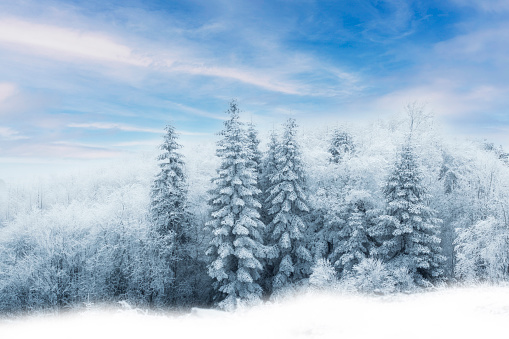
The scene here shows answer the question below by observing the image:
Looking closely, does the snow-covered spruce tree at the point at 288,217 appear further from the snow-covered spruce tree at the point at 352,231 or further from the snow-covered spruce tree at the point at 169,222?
the snow-covered spruce tree at the point at 169,222

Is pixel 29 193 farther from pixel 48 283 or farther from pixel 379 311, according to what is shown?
pixel 379 311

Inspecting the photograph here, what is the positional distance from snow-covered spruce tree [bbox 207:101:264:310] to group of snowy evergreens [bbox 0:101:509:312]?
0.10 meters

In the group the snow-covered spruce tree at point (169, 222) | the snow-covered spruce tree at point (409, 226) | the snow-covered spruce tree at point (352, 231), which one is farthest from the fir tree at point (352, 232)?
the snow-covered spruce tree at point (169, 222)

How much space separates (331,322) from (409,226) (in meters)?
15.1

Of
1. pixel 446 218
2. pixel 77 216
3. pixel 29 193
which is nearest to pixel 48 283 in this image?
pixel 77 216

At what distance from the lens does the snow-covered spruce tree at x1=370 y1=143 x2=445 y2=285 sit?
21.8 meters

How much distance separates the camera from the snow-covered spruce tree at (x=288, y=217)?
25.3 m

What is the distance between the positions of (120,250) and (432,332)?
2516 cm

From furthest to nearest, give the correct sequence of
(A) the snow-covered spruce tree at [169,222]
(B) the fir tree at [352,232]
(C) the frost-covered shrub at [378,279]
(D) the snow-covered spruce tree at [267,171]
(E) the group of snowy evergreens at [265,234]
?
(D) the snow-covered spruce tree at [267,171], (A) the snow-covered spruce tree at [169,222], (B) the fir tree at [352,232], (E) the group of snowy evergreens at [265,234], (C) the frost-covered shrub at [378,279]

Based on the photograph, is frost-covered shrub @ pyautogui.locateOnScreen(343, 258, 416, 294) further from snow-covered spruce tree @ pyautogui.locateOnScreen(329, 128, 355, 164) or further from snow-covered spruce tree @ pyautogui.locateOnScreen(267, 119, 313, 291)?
snow-covered spruce tree @ pyautogui.locateOnScreen(329, 128, 355, 164)

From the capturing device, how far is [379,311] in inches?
432

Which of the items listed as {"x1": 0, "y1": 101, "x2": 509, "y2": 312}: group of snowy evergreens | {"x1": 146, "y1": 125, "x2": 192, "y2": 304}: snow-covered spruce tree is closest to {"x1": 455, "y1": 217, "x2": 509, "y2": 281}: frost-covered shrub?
{"x1": 0, "y1": 101, "x2": 509, "y2": 312}: group of snowy evergreens

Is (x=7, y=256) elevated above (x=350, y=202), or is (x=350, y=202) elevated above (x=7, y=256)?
(x=350, y=202)

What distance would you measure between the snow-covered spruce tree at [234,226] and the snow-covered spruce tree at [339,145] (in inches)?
478
